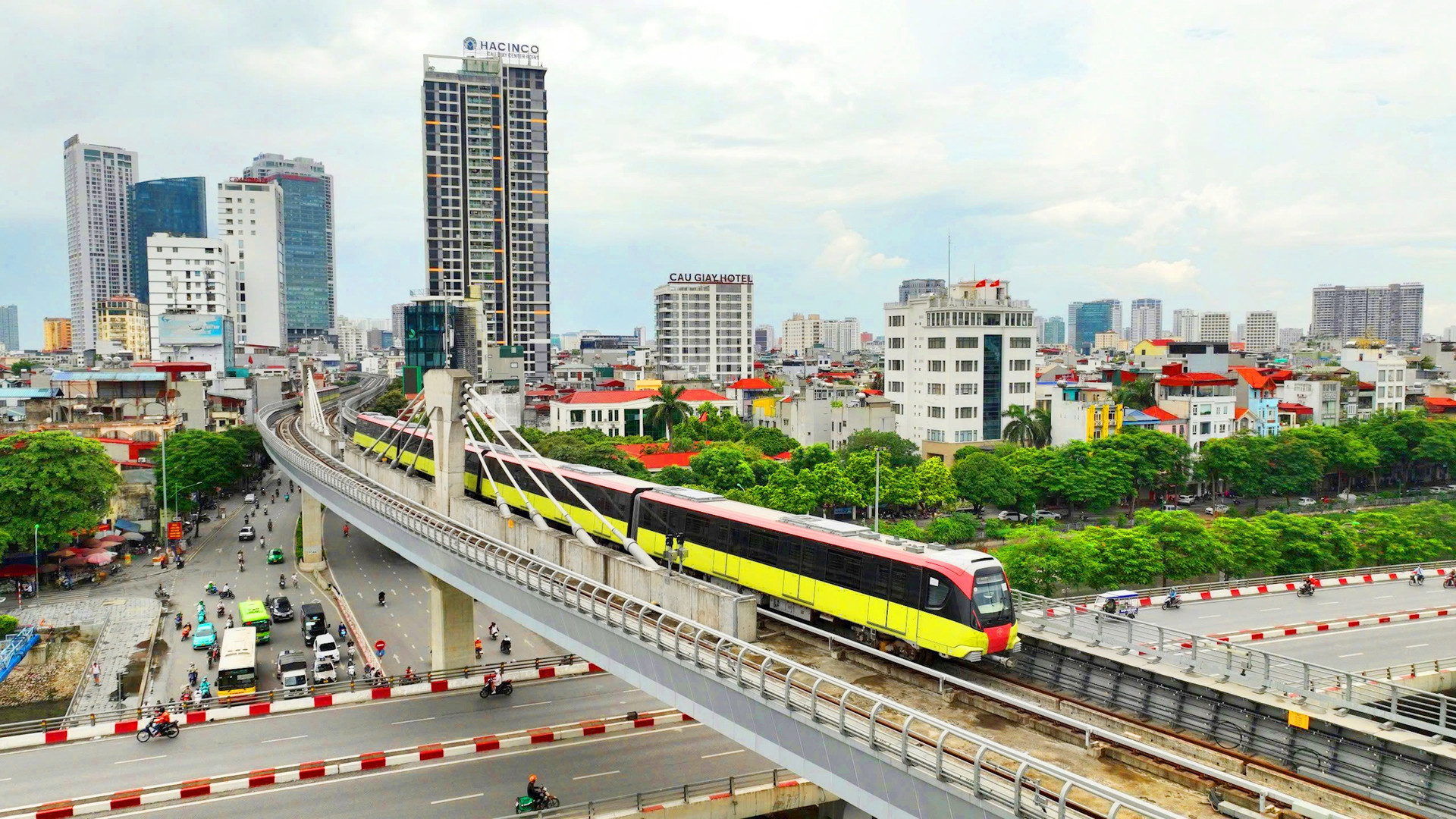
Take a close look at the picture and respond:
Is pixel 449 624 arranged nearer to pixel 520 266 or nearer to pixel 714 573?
pixel 714 573

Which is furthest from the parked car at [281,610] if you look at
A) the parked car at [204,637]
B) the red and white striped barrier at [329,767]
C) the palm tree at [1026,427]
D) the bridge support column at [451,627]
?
the palm tree at [1026,427]

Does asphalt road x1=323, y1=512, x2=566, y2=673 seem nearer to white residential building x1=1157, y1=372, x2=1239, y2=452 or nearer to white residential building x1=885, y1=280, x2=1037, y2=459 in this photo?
white residential building x1=885, y1=280, x2=1037, y2=459

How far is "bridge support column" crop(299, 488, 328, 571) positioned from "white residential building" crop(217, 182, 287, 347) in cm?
11704

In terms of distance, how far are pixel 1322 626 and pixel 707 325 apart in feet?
385

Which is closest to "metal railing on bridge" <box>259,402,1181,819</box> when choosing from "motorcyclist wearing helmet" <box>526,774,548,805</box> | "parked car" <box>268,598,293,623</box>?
"motorcyclist wearing helmet" <box>526,774,548,805</box>

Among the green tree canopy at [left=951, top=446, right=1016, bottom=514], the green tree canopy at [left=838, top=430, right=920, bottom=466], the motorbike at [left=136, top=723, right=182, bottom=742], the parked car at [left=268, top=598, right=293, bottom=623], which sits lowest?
the parked car at [left=268, top=598, right=293, bottom=623]

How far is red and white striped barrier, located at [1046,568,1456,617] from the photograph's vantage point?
38500 mm

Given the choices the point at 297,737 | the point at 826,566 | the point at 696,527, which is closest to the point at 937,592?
the point at 826,566

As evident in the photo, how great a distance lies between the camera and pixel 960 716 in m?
16.2

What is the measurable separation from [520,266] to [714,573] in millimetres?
123110

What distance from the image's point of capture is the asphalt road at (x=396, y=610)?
127ft

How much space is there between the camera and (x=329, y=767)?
24953 mm

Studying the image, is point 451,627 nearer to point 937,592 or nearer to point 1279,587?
point 937,592

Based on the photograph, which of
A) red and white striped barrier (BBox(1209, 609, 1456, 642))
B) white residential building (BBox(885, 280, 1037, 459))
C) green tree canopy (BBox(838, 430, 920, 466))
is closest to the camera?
red and white striped barrier (BBox(1209, 609, 1456, 642))
